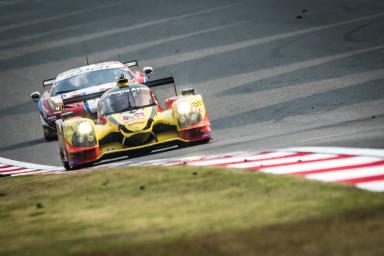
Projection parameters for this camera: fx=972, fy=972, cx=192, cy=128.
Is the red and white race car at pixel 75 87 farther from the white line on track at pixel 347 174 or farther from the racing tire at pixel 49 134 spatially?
the white line on track at pixel 347 174

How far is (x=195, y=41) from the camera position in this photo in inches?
992

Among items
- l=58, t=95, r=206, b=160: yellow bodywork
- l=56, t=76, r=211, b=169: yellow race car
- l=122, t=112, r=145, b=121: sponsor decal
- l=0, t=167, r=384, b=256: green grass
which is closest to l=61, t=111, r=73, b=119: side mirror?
l=56, t=76, r=211, b=169: yellow race car

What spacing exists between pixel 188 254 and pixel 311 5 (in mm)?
22270

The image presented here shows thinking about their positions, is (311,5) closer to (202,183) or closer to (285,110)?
(285,110)

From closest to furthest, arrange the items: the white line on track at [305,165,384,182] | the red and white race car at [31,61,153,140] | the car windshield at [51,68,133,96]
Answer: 1. the white line on track at [305,165,384,182]
2. the red and white race car at [31,61,153,140]
3. the car windshield at [51,68,133,96]

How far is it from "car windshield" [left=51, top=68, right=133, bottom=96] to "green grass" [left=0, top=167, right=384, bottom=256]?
25.0ft

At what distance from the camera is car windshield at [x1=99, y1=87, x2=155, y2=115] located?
532 inches

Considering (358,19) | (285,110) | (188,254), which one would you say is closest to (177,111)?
(285,110)

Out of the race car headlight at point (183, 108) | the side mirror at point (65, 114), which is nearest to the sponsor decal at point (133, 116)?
the race car headlight at point (183, 108)

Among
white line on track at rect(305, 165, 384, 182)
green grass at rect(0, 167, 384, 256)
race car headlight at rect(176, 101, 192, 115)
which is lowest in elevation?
white line on track at rect(305, 165, 384, 182)

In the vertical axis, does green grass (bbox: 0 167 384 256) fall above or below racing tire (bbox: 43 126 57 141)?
above

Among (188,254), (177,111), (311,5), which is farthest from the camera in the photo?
(311,5)

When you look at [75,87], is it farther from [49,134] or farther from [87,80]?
[49,134]

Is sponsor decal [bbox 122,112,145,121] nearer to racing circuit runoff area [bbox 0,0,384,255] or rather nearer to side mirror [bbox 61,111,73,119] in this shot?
racing circuit runoff area [bbox 0,0,384,255]
